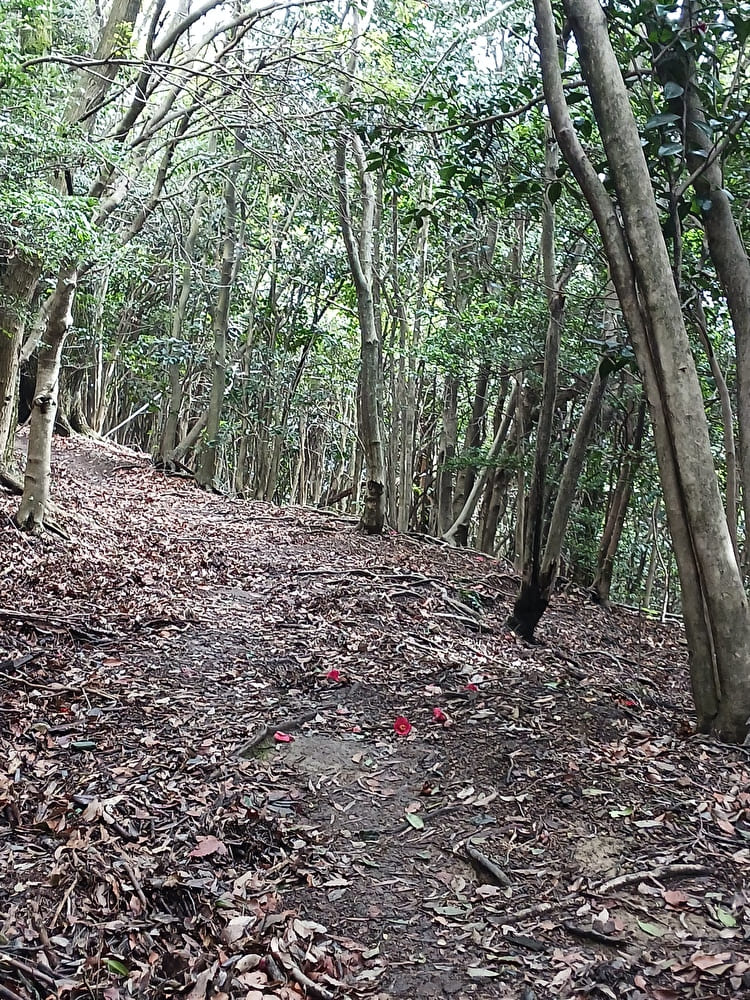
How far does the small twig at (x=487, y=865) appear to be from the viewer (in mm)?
3211

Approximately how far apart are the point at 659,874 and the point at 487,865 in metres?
0.68

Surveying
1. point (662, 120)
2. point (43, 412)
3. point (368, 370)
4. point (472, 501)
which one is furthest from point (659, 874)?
point (472, 501)

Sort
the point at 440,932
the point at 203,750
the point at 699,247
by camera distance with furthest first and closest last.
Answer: the point at 699,247
the point at 203,750
the point at 440,932

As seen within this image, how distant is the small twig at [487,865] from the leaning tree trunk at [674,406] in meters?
1.55

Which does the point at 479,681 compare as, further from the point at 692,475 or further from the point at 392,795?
the point at 692,475

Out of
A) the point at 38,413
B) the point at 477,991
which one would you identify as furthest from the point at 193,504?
the point at 477,991

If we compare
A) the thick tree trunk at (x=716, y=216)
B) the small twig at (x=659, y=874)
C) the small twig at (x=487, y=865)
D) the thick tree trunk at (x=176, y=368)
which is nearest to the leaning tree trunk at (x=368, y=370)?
the thick tree trunk at (x=176, y=368)

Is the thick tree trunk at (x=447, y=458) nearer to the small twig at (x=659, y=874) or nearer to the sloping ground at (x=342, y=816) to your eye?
the sloping ground at (x=342, y=816)

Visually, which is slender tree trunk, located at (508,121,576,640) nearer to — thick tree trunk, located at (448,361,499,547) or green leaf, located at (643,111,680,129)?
green leaf, located at (643,111,680,129)

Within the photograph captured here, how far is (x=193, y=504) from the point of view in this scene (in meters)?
13.3

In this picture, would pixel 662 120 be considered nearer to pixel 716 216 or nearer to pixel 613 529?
pixel 716 216

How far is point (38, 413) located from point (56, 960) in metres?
6.45

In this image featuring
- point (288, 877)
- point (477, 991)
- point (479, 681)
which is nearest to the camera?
point (477, 991)

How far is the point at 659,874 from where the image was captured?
3.10 metres
